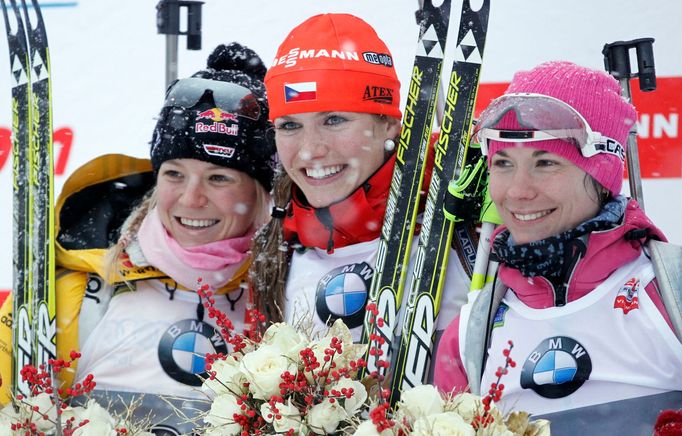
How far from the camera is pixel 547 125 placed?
206 centimetres

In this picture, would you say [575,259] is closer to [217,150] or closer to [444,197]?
[444,197]

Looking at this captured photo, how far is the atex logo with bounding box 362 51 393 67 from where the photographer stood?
2.73 m

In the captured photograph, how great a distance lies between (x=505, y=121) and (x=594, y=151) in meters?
0.23

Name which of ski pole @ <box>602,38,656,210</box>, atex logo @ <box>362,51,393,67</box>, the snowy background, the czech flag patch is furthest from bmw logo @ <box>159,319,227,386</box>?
the snowy background

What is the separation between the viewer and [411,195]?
2.74 metres

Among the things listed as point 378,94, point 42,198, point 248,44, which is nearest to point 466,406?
point 378,94

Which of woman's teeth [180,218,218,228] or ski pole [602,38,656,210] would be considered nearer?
ski pole [602,38,656,210]

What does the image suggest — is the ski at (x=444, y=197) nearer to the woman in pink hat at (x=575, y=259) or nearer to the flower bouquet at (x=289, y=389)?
the woman in pink hat at (x=575, y=259)

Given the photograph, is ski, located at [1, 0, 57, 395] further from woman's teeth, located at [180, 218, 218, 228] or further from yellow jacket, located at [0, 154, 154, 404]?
woman's teeth, located at [180, 218, 218, 228]

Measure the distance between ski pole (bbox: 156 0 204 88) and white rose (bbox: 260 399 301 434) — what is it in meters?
1.96

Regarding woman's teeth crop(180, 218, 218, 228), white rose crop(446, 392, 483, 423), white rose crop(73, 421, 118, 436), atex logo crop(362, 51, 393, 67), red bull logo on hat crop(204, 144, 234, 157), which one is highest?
atex logo crop(362, 51, 393, 67)

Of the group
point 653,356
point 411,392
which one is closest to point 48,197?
point 411,392

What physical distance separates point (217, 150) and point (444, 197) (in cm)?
79

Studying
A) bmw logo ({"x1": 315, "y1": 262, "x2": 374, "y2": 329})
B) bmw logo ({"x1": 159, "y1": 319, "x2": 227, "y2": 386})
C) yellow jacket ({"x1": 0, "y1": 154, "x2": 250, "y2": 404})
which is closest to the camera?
bmw logo ({"x1": 315, "y1": 262, "x2": 374, "y2": 329})
